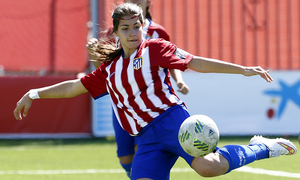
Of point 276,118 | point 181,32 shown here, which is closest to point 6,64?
point 181,32

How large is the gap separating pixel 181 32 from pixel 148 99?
23.9 ft

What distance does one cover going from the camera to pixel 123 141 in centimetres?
513

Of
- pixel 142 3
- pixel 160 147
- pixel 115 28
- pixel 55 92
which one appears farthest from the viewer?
pixel 142 3

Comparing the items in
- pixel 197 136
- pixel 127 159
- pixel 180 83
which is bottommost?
pixel 127 159

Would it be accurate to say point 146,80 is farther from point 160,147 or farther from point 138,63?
point 160,147

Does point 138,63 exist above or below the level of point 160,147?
above

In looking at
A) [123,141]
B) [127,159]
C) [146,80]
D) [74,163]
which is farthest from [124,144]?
[74,163]

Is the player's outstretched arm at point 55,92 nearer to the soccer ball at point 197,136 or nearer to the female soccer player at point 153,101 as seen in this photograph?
the female soccer player at point 153,101

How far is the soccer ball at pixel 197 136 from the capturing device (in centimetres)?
365

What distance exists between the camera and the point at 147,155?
3912 mm

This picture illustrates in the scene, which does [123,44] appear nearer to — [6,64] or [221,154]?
[221,154]

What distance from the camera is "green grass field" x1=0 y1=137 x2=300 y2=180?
6.05 metres

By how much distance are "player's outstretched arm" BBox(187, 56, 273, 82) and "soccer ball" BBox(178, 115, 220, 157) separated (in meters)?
0.40

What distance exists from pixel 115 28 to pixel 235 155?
1.48 metres
